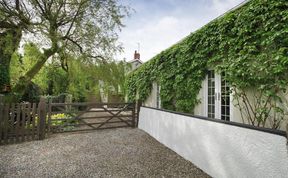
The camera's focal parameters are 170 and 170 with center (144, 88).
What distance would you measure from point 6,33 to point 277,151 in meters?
9.12

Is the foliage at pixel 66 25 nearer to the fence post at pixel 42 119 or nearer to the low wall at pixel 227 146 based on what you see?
the fence post at pixel 42 119

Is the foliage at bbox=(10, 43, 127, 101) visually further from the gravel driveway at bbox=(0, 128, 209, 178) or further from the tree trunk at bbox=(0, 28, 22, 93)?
the gravel driveway at bbox=(0, 128, 209, 178)

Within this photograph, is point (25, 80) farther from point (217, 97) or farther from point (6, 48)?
point (217, 97)

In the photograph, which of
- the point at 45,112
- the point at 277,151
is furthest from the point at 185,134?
the point at 45,112

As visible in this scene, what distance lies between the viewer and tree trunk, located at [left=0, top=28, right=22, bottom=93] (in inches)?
256

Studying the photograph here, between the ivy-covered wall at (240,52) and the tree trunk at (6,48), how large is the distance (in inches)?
256

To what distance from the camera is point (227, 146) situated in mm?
2955

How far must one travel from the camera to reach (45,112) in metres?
5.91

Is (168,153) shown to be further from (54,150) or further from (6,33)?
(6,33)

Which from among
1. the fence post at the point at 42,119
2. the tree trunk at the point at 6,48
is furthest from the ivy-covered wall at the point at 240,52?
the tree trunk at the point at 6,48

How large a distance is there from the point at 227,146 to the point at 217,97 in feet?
8.59

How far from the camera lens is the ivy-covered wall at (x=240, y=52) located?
361 centimetres

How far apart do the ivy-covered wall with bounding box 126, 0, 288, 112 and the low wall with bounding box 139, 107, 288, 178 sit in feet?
4.91

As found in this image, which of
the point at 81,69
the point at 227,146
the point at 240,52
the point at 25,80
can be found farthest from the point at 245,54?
the point at 81,69
